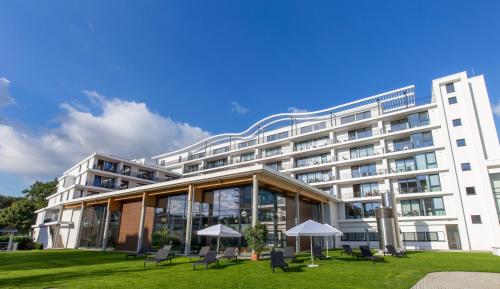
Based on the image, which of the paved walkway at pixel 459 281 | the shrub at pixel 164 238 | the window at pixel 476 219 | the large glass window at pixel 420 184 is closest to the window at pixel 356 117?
the large glass window at pixel 420 184

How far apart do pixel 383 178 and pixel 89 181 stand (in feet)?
139

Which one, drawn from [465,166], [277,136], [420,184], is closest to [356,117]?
[420,184]

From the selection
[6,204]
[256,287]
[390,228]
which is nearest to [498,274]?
[256,287]

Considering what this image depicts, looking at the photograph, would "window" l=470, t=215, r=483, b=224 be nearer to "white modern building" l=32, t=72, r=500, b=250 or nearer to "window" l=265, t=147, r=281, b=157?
"white modern building" l=32, t=72, r=500, b=250

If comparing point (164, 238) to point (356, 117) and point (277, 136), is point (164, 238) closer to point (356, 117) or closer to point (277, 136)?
point (277, 136)

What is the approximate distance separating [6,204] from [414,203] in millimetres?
89350

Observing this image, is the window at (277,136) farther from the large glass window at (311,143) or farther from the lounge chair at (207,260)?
the lounge chair at (207,260)

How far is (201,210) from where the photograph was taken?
75.0 ft

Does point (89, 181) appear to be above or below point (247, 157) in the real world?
below

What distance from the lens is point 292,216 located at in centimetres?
2391

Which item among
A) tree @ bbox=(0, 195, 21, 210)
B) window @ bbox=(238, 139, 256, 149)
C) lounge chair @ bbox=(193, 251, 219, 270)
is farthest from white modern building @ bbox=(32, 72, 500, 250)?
tree @ bbox=(0, 195, 21, 210)

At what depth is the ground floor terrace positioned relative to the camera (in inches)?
811

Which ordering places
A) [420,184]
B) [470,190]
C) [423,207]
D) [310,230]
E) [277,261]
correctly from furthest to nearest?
[420,184] < [423,207] < [470,190] < [310,230] < [277,261]

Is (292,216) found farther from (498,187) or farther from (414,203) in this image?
(498,187)
